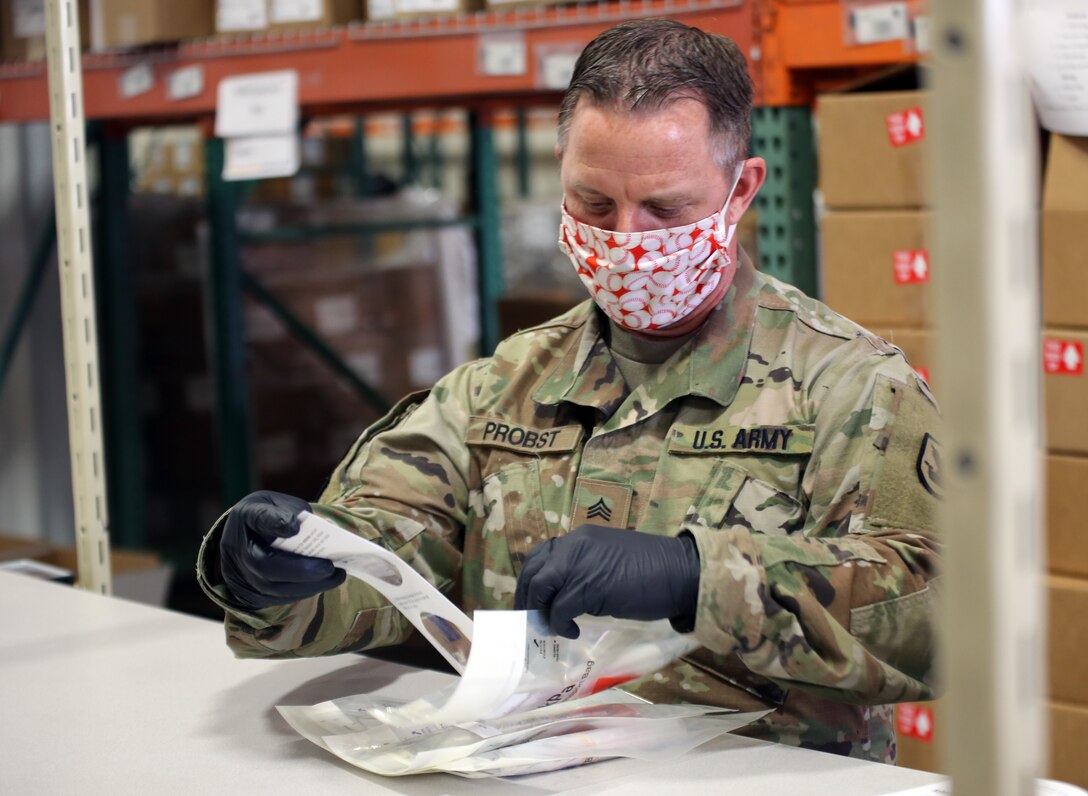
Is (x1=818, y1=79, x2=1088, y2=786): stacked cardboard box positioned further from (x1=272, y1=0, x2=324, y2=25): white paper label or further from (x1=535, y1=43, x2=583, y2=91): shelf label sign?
(x1=272, y1=0, x2=324, y2=25): white paper label

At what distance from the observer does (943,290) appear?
1.95 ft

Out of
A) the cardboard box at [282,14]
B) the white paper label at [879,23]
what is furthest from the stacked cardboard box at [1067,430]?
the cardboard box at [282,14]

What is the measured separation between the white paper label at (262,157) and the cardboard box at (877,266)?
4.22 ft

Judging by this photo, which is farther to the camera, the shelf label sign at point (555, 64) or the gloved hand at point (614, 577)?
the shelf label sign at point (555, 64)

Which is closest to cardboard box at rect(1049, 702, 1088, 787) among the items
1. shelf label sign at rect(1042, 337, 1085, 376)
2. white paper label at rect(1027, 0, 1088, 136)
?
shelf label sign at rect(1042, 337, 1085, 376)

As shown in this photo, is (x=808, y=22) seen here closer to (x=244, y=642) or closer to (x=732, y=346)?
(x=732, y=346)

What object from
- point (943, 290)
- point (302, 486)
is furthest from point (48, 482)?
point (943, 290)

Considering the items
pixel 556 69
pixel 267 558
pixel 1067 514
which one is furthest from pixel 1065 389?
pixel 267 558

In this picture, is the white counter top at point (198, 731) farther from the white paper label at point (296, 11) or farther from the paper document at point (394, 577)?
the white paper label at point (296, 11)

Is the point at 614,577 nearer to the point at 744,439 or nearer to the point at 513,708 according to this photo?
the point at 513,708

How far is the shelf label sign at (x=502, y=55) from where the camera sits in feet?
8.06

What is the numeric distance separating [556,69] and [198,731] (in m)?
1.55

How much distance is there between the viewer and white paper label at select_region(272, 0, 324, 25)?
2711 millimetres

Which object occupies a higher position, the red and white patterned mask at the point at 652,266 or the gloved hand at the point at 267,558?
the red and white patterned mask at the point at 652,266
